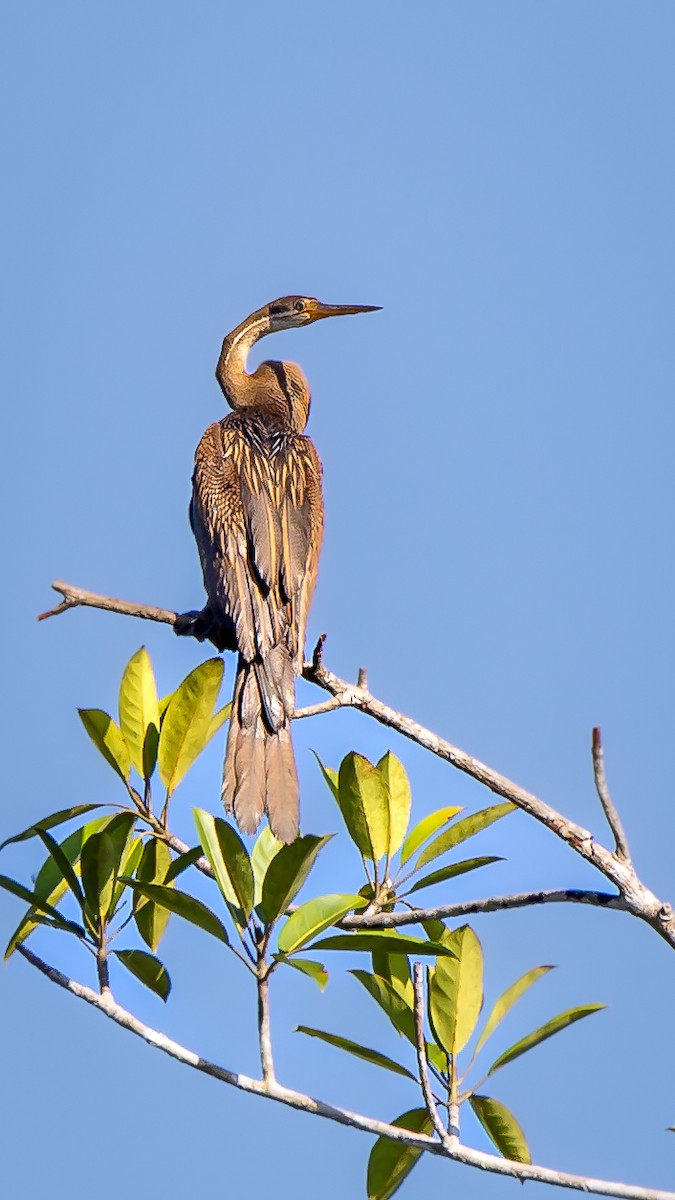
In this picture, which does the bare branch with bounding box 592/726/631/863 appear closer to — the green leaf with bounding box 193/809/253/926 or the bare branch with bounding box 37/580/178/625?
the green leaf with bounding box 193/809/253/926

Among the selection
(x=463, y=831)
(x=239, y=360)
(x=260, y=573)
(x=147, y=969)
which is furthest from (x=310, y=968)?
(x=239, y=360)

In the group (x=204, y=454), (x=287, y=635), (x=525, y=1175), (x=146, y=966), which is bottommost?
(x=525, y=1175)

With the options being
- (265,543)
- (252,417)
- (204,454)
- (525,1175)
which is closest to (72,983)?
(525,1175)

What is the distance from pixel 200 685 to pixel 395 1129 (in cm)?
149

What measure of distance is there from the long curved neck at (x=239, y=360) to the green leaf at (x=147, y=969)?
3885mm

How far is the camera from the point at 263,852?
421 cm

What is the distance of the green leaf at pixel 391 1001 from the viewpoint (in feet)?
12.4

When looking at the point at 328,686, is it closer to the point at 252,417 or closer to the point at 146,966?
the point at 146,966

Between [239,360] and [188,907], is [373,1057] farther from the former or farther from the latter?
[239,360]

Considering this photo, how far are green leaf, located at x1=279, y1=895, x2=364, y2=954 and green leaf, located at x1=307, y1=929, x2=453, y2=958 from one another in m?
0.05

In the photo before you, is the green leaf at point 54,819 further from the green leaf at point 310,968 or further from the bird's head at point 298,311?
the bird's head at point 298,311

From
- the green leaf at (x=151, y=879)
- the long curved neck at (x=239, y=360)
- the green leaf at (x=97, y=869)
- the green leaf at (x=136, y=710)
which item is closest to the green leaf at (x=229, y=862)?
the green leaf at (x=97, y=869)

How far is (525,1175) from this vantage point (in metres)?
3.08

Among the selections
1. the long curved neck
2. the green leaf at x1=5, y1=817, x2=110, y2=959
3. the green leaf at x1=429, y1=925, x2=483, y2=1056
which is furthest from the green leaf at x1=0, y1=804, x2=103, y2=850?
the long curved neck
